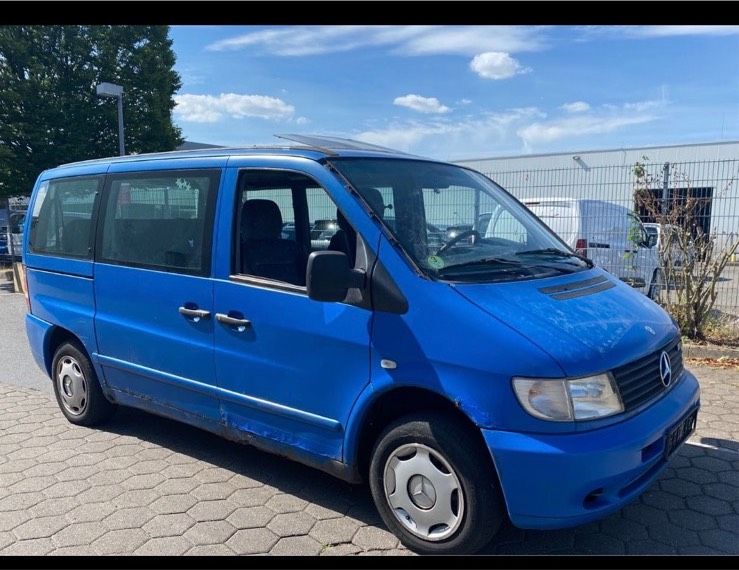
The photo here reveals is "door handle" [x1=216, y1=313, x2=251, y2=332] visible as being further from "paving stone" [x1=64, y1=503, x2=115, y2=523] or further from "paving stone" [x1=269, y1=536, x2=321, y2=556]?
"paving stone" [x1=64, y1=503, x2=115, y2=523]

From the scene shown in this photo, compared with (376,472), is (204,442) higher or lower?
lower

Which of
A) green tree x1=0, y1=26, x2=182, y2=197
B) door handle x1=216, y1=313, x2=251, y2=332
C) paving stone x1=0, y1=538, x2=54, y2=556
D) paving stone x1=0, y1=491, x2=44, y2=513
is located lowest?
paving stone x1=0, y1=538, x2=54, y2=556

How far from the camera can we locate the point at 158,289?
12.7 feet

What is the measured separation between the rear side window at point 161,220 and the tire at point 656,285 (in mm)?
5895

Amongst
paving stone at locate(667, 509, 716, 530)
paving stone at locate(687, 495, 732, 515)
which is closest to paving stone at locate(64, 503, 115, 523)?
paving stone at locate(667, 509, 716, 530)

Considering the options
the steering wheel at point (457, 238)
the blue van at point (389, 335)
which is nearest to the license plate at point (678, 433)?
the blue van at point (389, 335)

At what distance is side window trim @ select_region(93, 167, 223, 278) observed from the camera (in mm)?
3621

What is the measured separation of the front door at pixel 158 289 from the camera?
12.0 ft

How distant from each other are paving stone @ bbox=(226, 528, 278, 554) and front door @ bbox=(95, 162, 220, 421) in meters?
0.77

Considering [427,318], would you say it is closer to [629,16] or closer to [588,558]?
[588,558]

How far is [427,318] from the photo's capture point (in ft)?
9.14

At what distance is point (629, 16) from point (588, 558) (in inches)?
141

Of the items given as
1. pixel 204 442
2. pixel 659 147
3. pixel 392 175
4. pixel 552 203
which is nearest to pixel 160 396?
pixel 204 442

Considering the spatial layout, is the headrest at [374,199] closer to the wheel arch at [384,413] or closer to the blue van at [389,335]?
the blue van at [389,335]
